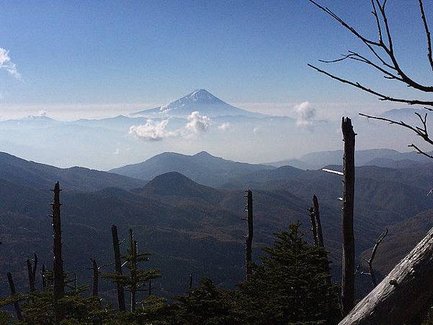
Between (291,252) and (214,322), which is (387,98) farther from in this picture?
(291,252)

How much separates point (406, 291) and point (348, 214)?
843cm

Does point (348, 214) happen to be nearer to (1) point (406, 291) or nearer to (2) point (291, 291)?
(2) point (291, 291)

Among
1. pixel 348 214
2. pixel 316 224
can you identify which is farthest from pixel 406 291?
pixel 316 224

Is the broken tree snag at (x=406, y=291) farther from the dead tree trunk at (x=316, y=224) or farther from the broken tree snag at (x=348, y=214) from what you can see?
the dead tree trunk at (x=316, y=224)

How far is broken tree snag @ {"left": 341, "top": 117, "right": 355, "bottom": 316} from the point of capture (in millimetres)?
9836

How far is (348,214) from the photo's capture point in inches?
395

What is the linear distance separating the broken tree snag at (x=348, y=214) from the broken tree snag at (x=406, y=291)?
8.13 metres

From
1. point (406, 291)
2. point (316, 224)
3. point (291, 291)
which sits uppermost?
point (406, 291)

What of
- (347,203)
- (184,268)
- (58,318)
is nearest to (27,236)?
(184,268)

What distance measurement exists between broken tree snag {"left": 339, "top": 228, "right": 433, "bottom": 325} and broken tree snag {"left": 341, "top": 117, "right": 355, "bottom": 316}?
26.7 ft

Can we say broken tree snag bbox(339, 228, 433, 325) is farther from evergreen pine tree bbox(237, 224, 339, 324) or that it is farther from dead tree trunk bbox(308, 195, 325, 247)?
dead tree trunk bbox(308, 195, 325, 247)

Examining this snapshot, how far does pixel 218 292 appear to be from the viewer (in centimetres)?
1138

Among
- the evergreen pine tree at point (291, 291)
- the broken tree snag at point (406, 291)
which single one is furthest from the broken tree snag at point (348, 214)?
the broken tree snag at point (406, 291)

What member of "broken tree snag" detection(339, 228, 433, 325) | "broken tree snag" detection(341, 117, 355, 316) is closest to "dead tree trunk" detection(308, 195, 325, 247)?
"broken tree snag" detection(341, 117, 355, 316)
